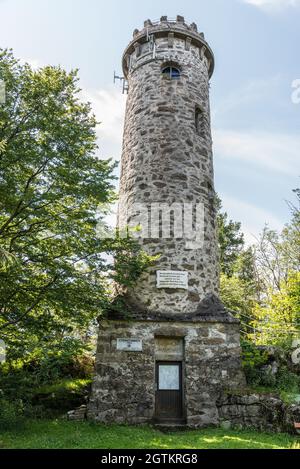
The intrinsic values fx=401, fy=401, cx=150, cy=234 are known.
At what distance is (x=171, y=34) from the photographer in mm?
14336

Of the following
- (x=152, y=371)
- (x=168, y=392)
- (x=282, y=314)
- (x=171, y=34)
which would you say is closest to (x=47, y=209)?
(x=152, y=371)

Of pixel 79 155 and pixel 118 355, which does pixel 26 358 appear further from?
pixel 79 155

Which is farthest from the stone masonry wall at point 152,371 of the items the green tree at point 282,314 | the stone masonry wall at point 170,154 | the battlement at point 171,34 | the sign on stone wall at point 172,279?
the battlement at point 171,34

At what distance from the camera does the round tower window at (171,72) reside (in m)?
13.7

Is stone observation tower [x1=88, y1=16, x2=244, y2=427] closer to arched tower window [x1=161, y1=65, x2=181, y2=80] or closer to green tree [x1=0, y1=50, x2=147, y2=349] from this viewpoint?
arched tower window [x1=161, y1=65, x2=181, y2=80]

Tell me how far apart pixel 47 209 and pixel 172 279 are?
12.9 ft

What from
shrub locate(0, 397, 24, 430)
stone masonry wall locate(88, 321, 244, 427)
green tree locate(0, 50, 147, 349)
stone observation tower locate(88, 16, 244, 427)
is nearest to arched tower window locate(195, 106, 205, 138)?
stone observation tower locate(88, 16, 244, 427)

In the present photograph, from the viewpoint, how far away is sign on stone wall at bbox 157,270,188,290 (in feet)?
35.3

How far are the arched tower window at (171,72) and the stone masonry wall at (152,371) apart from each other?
838 cm

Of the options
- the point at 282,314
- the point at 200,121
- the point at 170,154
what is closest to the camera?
the point at 170,154

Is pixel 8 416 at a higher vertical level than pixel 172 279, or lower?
lower

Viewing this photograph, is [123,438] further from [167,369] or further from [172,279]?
[172,279]

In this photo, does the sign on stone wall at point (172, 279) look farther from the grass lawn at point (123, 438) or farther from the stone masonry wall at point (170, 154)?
the grass lawn at point (123, 438)

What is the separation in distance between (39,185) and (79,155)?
1.14 m
